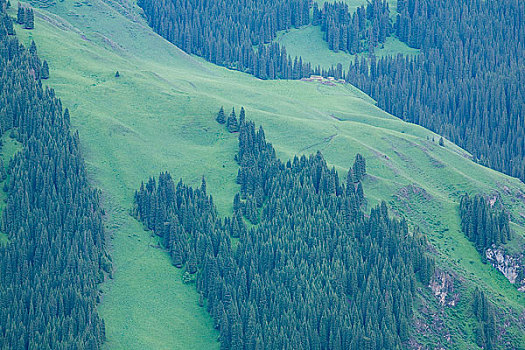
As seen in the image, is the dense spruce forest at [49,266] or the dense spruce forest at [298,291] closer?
the dense spruce forest at [49,266]

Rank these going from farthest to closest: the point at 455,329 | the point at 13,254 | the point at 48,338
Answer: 1. the point at 455,329
2. the point at 13,254
3. the point at 48,338

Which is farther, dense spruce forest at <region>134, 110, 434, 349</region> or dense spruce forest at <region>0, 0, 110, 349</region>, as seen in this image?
dense spruce forest at <region>134, 110, 434, 349</region>

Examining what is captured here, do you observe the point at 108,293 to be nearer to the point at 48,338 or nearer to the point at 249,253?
the point at 48,338

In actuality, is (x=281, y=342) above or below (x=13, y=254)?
below

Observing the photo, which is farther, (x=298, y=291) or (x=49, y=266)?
(x=298, y=291)

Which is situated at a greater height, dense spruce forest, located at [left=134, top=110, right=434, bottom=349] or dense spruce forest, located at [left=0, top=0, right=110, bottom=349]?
dense spruce forest, located at [left=0, top=0, right=110, bottom=349]

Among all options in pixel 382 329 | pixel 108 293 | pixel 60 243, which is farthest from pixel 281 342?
pixel 60 243

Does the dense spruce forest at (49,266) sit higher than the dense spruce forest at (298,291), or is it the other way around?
the dense spruce forest at (49,266)

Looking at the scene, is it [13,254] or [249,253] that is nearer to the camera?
[13,254]

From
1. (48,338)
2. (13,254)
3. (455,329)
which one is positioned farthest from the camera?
(455,329)

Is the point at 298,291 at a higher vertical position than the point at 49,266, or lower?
lower
